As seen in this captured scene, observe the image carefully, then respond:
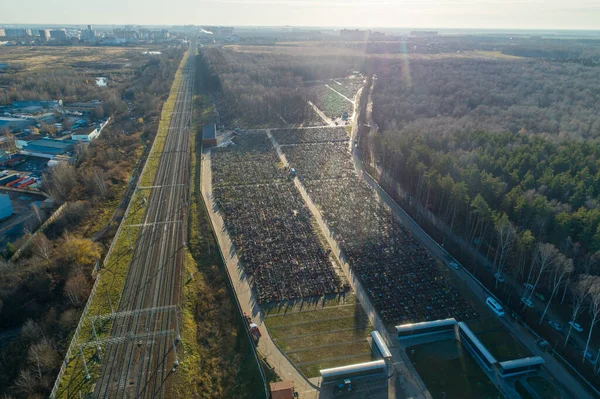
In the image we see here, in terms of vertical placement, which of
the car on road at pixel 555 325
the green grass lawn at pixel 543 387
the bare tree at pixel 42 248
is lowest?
the green grass lawn at pixel 543 387

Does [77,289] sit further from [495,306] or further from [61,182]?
[495,306]

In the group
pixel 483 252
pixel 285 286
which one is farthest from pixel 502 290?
pixel 285 286

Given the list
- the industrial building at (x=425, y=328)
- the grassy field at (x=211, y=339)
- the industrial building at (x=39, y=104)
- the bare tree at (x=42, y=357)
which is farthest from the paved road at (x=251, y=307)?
the industrial building at (x=39, y=104)

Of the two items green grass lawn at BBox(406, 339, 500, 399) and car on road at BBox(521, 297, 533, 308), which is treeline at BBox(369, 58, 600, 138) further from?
green grass lawn at BBox(406, 339, 500, 399)

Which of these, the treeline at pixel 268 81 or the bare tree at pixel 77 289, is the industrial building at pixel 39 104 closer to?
the treeline at pixel 268 81

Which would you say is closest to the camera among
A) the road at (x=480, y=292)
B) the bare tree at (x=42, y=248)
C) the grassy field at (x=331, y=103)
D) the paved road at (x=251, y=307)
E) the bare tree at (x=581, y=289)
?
the paved road at (x=251, y=307)

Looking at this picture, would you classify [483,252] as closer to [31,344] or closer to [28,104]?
[31,344]
